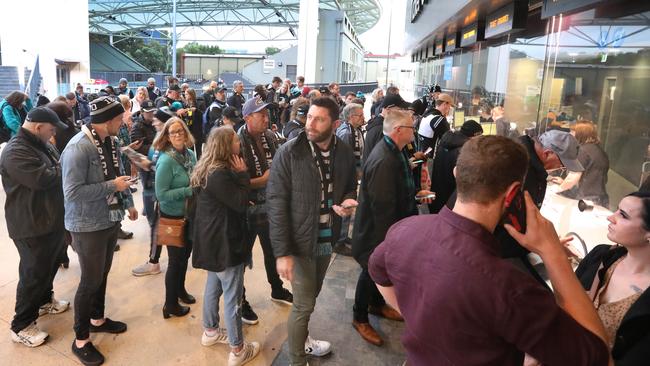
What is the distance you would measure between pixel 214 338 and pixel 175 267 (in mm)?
740

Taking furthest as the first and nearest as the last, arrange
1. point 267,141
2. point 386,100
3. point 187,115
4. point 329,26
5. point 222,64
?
point 222,64 → point 329,26 → point 187,115 → point 386,100 → point 267,141

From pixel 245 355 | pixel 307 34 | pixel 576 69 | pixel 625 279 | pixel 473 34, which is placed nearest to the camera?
pixel 625 279

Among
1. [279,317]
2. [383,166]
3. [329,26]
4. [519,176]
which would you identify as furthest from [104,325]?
[329,26]

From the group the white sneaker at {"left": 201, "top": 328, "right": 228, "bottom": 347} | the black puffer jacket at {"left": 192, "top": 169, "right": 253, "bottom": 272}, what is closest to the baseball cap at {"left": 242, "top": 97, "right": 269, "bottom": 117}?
the black puffer jacket at {"left": 192, "top": 169, "right": 253, "bottom": 272}

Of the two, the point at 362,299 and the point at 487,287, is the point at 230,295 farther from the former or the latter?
the point at 487,287

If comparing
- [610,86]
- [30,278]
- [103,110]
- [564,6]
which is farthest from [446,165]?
[30,278]

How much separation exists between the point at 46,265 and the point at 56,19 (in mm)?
21570

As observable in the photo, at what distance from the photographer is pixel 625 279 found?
1.88 meters

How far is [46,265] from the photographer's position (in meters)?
3.58

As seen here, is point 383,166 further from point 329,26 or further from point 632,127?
point 329,26

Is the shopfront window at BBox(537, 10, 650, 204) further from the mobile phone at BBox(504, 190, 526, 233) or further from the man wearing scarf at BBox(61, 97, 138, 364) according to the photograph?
the man wearing scarf at BBox(61, 97, 138, 364)

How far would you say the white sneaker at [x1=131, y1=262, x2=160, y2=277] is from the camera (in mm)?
4918

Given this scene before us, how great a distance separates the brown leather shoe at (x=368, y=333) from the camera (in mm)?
3710

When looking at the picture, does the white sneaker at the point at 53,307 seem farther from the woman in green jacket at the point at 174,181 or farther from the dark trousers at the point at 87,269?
the woman in green jacket at the point at 174,181
